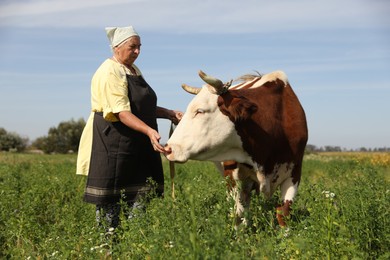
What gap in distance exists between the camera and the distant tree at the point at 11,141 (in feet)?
223

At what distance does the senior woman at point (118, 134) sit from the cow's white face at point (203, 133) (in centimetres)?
30

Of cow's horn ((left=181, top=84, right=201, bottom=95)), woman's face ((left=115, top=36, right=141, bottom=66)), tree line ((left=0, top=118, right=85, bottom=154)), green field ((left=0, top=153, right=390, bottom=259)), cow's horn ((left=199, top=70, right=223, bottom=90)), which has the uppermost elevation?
woman's face ((left=115, top=36, right=141, bottom=66))

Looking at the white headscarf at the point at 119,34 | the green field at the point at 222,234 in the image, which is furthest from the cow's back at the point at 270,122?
the white headscarf at the point at 119,34

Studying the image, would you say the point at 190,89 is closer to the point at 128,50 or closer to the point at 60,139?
the point at 128,50

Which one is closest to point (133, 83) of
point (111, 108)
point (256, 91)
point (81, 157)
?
point (111, 108)

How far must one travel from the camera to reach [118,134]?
5102mm

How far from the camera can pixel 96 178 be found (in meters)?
5.16

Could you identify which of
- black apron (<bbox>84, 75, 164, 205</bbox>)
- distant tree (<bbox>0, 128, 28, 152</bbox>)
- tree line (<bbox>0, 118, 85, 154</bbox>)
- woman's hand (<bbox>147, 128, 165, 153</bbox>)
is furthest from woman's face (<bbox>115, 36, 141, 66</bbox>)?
→ tree line (<bbox>0, 118, 85, 154</bbox>)

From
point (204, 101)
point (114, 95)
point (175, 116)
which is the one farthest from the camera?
point (175, 116)

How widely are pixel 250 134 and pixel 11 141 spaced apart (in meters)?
68.4

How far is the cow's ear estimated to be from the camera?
5016 mm

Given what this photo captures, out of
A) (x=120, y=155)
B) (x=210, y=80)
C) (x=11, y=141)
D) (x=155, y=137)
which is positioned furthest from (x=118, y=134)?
(x=11, y=141)

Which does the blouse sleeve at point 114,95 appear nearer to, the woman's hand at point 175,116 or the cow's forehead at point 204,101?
the cow's forehead at point 204,101

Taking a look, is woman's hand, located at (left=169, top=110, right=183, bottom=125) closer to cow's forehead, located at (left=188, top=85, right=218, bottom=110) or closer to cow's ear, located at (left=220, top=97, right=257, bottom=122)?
cow's forehead, located at (left=188, top=85, right=218, bottom=110)
